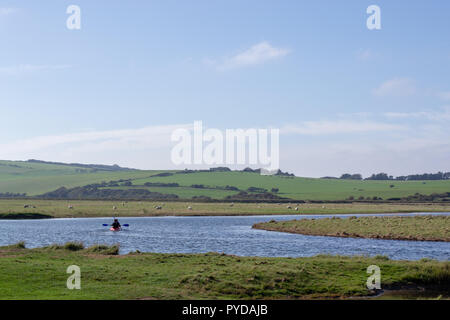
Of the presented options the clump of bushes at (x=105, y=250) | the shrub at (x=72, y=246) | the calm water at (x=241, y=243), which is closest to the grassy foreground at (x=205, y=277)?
the clump of bushes at (x=105, y=250)

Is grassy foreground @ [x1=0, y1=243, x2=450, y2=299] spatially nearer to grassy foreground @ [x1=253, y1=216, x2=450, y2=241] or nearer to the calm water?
the calm water

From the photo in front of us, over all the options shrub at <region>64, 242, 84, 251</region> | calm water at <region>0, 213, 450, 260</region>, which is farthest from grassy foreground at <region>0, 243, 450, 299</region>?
calm water at <region>0, 213, 450, 260</region>

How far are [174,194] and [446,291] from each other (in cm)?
17153

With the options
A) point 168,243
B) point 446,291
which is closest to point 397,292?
point 446,291

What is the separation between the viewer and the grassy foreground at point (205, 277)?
91.2 ft

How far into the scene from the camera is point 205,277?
102 ft

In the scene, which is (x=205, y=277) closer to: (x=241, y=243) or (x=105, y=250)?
(x=105, y=250)

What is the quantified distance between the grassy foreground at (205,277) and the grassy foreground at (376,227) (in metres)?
29.7

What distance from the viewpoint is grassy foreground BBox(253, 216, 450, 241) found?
67312 mm

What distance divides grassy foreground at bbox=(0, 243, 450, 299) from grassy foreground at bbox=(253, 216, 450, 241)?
29728 mm

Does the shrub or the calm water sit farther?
the calm water

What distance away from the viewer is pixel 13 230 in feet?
258

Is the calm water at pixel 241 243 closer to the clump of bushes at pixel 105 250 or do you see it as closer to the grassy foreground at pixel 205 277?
the clump of bushes at pixel 105 250

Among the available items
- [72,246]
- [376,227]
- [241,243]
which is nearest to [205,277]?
[72,246]
